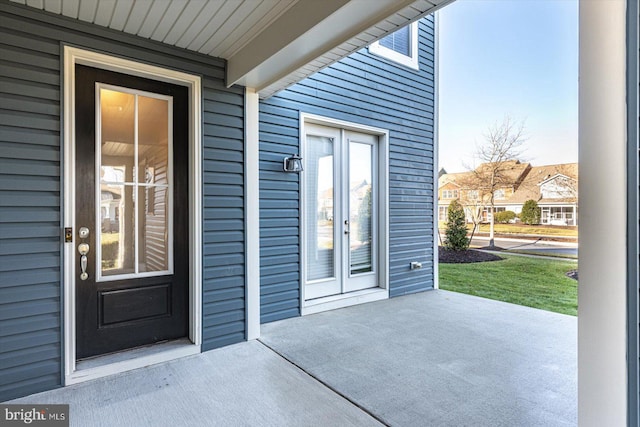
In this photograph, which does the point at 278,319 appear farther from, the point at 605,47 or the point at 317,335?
the point at 605,47

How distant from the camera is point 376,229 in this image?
472 cm

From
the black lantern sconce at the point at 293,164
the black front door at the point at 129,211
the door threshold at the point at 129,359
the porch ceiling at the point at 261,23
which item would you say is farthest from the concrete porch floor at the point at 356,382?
the porch ceiling at the point at 261,23

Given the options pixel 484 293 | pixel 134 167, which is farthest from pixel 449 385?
pixel 484 293

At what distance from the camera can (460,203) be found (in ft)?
25.2

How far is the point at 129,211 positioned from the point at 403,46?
4412mm

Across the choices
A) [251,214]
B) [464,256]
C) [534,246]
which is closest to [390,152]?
[251,214]

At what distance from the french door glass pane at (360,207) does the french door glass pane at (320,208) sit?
32cm

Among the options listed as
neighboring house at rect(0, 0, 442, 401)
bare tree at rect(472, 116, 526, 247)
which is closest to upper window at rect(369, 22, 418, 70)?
neighboring house at rect(0, 0, 442, 401)

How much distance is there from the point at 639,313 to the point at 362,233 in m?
3.48

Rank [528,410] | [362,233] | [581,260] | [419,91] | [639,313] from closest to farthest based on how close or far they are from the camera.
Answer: [639,313] < [581,260] < [528,410] < [362,233] < [419,91]

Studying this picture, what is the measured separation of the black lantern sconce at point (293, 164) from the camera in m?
3.67

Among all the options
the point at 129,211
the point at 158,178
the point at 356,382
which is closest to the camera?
the point at 356,382

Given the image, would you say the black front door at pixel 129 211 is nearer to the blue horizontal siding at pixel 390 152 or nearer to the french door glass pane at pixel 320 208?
the blue horizontal siding at pixel 390 152

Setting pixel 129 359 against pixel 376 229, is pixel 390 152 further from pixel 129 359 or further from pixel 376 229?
pixel 129 359
